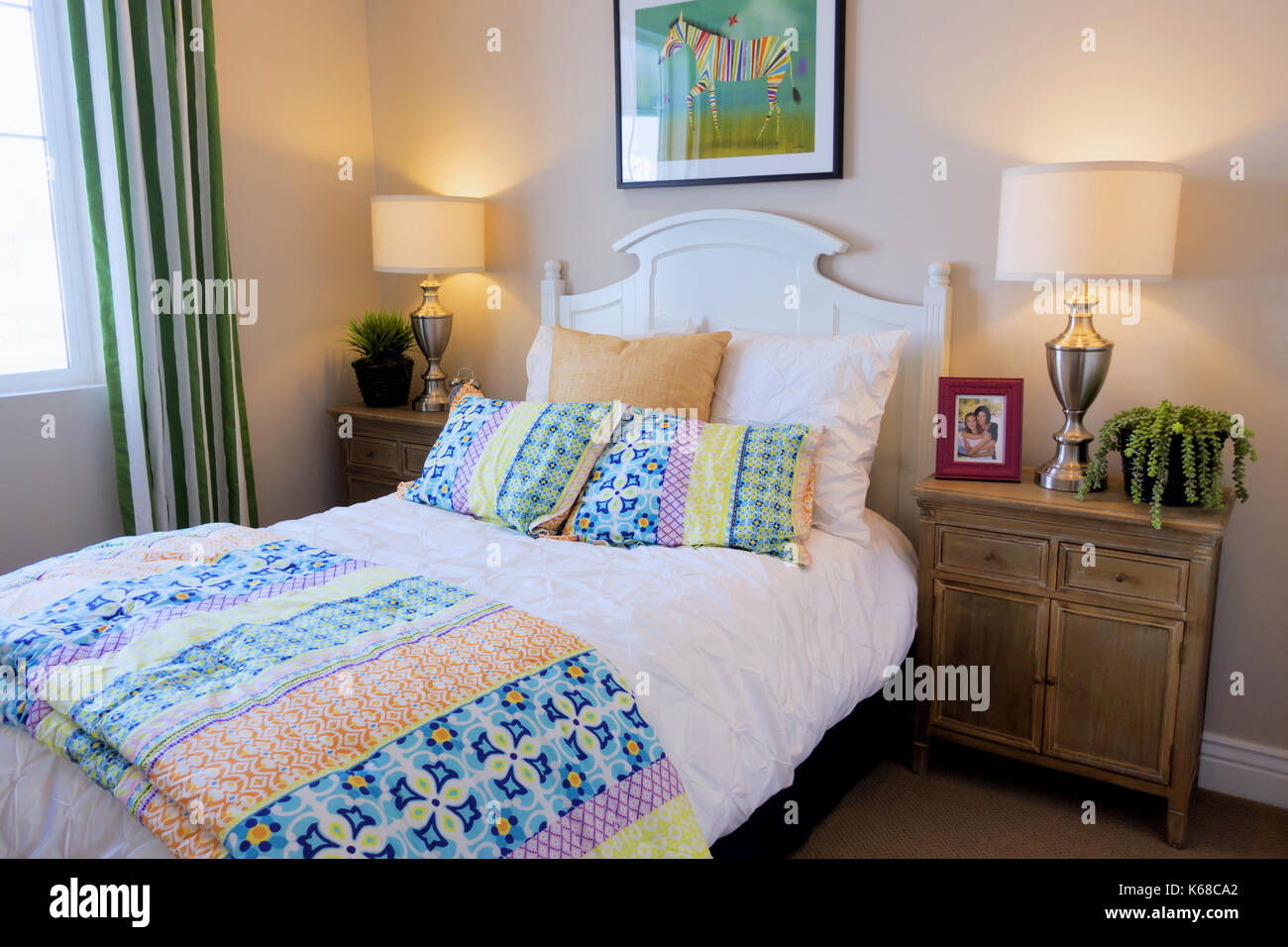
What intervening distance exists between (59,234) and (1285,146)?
335 cm

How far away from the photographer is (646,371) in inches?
105

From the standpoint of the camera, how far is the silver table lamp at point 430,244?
3350 mm

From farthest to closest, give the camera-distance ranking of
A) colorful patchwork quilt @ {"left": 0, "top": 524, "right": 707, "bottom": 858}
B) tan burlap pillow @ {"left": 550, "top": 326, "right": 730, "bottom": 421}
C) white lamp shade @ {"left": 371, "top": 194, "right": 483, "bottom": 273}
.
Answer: white lamp shade @ {"left": 371, "top": 194, "right": 483, "bottom": 273}, tan burlap pillow @ {"left": 550, "top": 326, "right": 730, "bottom": 421}, colorful patchwork quilt @ {"left": 0, "top": 524, "right": 707, "bottom": 858}

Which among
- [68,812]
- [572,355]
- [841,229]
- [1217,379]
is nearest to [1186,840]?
[1217,379]

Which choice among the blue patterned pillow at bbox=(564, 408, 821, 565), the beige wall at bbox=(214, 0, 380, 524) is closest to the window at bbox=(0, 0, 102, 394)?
the beige wall at bbox=(214, 0, 380, 524)

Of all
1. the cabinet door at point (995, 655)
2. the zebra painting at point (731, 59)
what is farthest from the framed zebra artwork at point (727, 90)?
the cabinet door at point (995, 655)

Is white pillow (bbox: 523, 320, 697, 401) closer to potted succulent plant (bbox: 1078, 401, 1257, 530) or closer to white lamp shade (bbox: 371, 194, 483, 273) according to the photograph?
white lamp shade (bbox: 371, 194, 483, 273)

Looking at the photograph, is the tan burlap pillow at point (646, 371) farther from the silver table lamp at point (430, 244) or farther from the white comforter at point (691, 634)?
the silver table lamp at point (430, 244)

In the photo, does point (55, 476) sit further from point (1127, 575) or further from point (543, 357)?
point (1127, 575)

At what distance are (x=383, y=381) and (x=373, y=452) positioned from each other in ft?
0.87

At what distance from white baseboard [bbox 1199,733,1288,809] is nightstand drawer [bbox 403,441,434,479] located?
252 centimetres

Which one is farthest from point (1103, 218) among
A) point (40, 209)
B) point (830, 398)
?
point (40, 209)

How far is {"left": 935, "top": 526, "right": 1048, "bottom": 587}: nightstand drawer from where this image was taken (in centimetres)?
229

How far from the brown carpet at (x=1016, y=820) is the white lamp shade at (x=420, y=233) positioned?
7.13 ft
